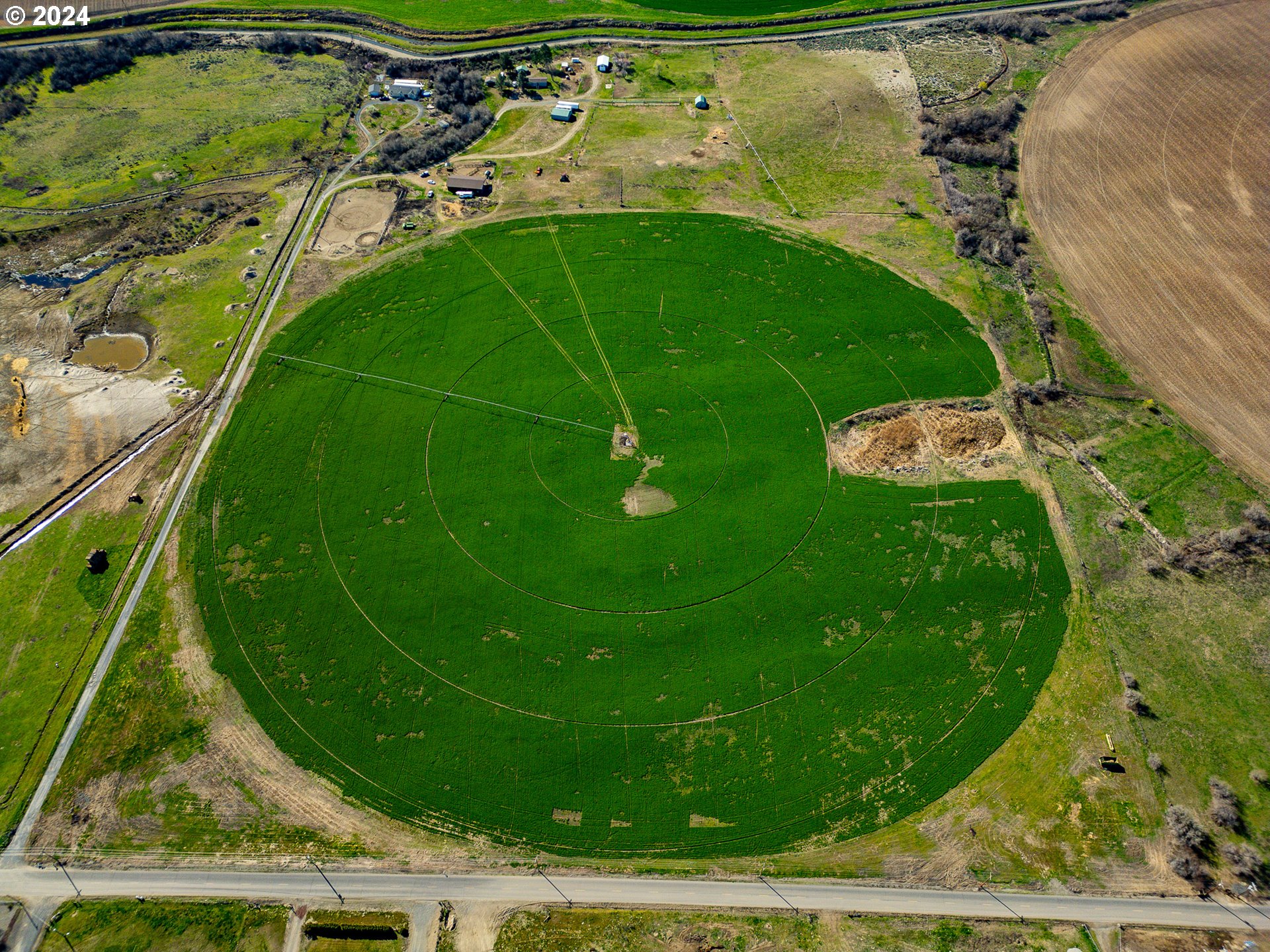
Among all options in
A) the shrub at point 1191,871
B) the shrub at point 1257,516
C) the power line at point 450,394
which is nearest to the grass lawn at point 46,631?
the power line at point 450,394

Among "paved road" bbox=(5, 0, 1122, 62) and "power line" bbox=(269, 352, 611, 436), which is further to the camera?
"paved road" bbox=(5, 0, 1122, 62)

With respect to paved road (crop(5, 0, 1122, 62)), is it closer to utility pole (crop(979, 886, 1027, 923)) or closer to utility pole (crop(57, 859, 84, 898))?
utility pole (crop(57, 859, 84, 898))

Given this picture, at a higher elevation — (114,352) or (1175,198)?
(1175,198)

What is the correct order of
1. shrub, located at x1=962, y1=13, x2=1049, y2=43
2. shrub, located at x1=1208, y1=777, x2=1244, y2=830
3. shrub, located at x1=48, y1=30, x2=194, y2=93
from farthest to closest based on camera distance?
shrub, located at x1=962, y1=13, x2=1049, y2=43 → shrub, located at x1=48, y1=30, x2=194, y2=93 → shrub, located at x1=1208, y1=777, x2=1244, y2=830

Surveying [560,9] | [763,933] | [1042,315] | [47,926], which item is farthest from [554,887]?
[560,9]

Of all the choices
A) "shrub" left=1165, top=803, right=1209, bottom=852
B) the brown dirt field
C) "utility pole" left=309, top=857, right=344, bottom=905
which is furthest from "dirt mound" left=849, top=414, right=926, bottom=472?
"utility pole" left=309, top=857, right=344, bottom=905

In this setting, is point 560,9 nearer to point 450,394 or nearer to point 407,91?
point 407,91

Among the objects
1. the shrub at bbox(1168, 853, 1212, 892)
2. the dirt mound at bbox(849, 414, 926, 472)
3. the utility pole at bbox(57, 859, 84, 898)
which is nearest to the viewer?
the utility pole at bbox(57, 859, 84, 898)
